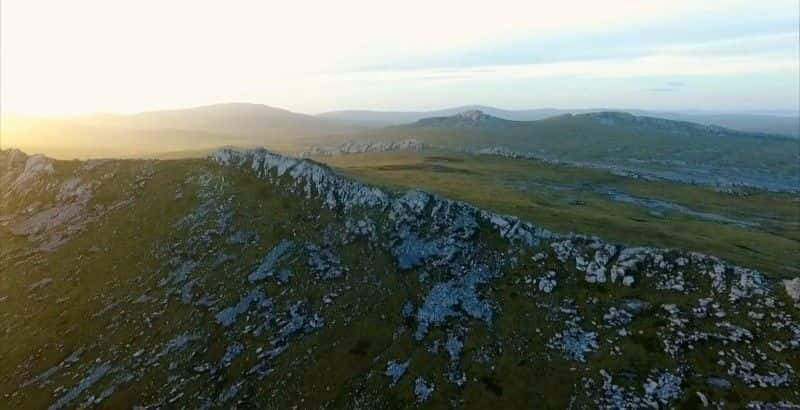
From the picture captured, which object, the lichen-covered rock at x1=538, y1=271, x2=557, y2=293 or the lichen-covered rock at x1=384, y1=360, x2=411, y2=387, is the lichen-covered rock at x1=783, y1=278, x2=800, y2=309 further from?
the lichen-covered rock at x1=384, y1=360, x2=411, y2=387

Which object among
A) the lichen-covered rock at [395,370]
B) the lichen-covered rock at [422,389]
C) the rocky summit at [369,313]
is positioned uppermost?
the rocky summit at [369,313]

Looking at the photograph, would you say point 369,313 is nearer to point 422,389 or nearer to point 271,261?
point 422,389

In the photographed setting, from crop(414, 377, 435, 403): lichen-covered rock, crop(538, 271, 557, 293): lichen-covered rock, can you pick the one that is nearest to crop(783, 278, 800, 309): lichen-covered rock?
crop(538, 271, 557, 293): lichen-covered rock

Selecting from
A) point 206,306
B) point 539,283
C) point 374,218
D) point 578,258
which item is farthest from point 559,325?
point 206,306

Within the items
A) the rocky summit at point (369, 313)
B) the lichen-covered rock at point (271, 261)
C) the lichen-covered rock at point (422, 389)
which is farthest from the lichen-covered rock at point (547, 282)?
the lichen-covered rock at point (271, 261)

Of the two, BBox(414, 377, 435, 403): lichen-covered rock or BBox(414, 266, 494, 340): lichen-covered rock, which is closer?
BBox(414, 377, 435, 403): lichen-covered rock

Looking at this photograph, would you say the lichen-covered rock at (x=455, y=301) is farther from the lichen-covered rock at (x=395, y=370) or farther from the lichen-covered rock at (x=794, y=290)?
the lichen-covered rock at (x=794, y=290)
